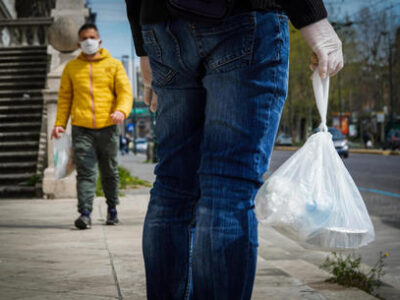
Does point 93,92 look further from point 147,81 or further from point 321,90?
point 321,90

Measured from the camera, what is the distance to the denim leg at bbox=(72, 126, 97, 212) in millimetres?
5867

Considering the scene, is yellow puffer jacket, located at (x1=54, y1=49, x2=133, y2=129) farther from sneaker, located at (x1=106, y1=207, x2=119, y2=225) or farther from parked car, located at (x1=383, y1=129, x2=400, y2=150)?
parked car, located at (x1=383, y1=129, x2=400, y2=150)

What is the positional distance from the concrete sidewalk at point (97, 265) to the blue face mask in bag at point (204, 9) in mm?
1722

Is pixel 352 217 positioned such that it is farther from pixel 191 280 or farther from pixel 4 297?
pixel 4 297

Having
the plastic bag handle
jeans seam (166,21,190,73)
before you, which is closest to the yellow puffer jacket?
the plastic bag handle

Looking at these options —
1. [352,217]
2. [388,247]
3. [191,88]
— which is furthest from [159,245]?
[388,247]

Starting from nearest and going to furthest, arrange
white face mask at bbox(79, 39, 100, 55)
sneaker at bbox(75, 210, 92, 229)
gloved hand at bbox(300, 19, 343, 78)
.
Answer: gloved hand at bbox(300, 19, 343, 78)
sneaker at bbox(75, 210, 92, 229)
white face mask at bbox(79, 39, 100, 55)

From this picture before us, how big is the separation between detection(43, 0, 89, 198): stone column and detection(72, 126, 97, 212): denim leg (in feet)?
9.42

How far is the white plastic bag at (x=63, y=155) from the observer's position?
6.61 metres

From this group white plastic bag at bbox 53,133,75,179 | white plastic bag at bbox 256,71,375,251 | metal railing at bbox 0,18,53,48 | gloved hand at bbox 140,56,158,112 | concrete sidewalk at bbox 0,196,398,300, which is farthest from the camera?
metal railing at bbox 0,18,53,48

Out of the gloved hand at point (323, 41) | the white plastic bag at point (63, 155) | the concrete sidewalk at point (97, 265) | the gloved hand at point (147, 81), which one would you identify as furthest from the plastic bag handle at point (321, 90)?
the white plastic bag at point (63, 155)

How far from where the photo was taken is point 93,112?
5.98m

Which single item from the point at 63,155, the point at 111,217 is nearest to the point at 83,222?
the point at 111,217

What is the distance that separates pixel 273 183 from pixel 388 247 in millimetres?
3592
